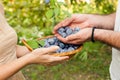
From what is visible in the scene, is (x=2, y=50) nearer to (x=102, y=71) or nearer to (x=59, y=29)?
(x=59, y=29)

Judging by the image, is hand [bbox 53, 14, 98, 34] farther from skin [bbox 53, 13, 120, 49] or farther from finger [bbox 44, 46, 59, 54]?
finger [bbox 44, 46, 59, 54]

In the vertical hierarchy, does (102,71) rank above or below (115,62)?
below

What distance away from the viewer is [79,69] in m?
4.05

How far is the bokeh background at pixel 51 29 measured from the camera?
3.93 metres

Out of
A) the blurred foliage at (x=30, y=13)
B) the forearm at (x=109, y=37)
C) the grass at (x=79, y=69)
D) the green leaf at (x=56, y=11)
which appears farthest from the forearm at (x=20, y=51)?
the blurred foliage at (x=30, y=13)

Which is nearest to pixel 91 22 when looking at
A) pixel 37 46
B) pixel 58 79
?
pixel 37 46

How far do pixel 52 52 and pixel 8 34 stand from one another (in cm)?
27

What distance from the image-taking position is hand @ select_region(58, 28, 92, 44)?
2117mm

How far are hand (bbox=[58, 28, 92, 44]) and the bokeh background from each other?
1.34 meters

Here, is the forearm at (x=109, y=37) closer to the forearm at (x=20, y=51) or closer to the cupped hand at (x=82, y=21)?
the cupped hand at (x=82, y=21)

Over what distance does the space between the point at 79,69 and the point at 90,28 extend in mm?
1917

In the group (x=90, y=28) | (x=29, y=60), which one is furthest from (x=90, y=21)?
(x=29, y=60)

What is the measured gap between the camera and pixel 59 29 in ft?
7.24

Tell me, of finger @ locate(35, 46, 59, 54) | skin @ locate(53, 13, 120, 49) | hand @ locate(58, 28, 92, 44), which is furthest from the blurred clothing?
finger @ locate(35, 46, 59, 54)
